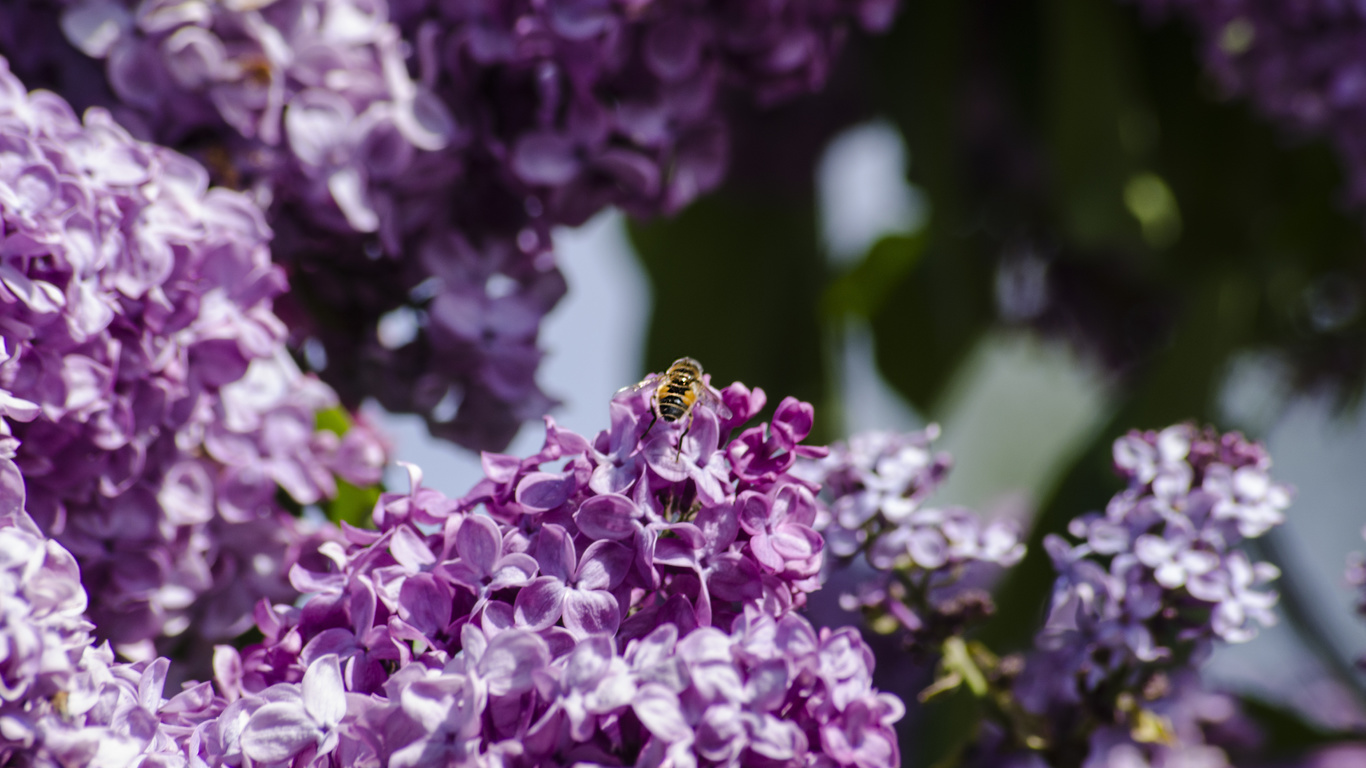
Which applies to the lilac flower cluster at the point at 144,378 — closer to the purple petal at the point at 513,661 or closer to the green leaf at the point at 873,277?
the purple petal at the point at 513,661

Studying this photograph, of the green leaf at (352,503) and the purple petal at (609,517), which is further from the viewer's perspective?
the green leaf at (352,503)

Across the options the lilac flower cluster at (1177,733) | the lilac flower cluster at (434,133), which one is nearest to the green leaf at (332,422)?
the lilac flower cluster at (434,133)

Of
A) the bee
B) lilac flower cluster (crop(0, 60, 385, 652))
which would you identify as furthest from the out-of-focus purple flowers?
lilac flower cluster (crop(0, 60, 385, 652))

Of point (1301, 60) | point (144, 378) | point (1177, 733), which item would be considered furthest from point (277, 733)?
point (1301, 60)

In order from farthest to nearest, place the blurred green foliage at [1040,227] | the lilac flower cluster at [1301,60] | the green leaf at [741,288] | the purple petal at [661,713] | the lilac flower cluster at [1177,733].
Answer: the green leaf at [741,288]
the blurred green foliage at [1040,227]
the lilac flower cluster at [1301,60]
the lilac flower cluster at [1177,733]
the purple petal at [661,713]

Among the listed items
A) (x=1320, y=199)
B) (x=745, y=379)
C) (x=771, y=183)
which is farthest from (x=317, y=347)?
(x=1320, y=199)

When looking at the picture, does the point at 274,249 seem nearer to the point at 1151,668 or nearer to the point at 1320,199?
the point at 1151,668
